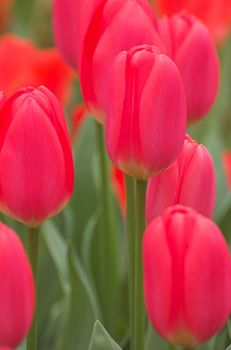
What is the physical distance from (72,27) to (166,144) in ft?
1.05

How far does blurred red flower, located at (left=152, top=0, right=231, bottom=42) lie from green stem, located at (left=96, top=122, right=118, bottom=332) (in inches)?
21.7

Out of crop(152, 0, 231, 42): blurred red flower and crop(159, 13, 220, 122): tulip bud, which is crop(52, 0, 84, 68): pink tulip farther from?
crop(152, 0, 231, 42): blurred red flower

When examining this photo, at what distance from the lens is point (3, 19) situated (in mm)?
2117

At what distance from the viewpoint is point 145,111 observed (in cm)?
Answer: 73

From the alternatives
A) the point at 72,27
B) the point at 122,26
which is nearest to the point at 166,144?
the point at 122,26

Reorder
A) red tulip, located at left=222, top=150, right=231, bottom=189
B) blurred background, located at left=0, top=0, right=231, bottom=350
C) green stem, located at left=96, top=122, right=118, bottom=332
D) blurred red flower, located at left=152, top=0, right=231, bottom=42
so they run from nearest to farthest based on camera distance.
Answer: blurred background, located at left=0, top=0, right=231, bottom=350
green stem, located at left=96, top=122, right=118, bottom=332
red tulip, located at left=222, top=150, right=231, bottom=189
blurred red flower, located at left=152, top=0, right=231, bottom=42

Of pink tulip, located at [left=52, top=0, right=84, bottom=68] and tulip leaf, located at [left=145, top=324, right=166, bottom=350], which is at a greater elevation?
pink tulip, located at [left=52, top=0, right=84, bottom=68]

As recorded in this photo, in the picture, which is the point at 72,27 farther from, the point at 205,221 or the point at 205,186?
the point at 205,221

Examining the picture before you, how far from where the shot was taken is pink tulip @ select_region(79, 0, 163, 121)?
827mm

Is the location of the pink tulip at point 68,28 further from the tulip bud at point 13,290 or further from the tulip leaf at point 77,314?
the tulip bud at point 13,290

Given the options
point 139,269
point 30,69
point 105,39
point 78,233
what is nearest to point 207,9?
point 30,69

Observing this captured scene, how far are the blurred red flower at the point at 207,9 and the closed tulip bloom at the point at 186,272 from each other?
38.1 inches

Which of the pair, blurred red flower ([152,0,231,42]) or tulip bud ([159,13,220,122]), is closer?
tulip bud ([159,13,220,122])

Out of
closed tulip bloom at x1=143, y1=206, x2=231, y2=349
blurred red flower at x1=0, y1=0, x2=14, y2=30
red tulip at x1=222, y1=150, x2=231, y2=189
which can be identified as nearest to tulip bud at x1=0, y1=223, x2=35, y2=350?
closed tulip bloom at x1=143, y1=206, x2=231, y2=349
